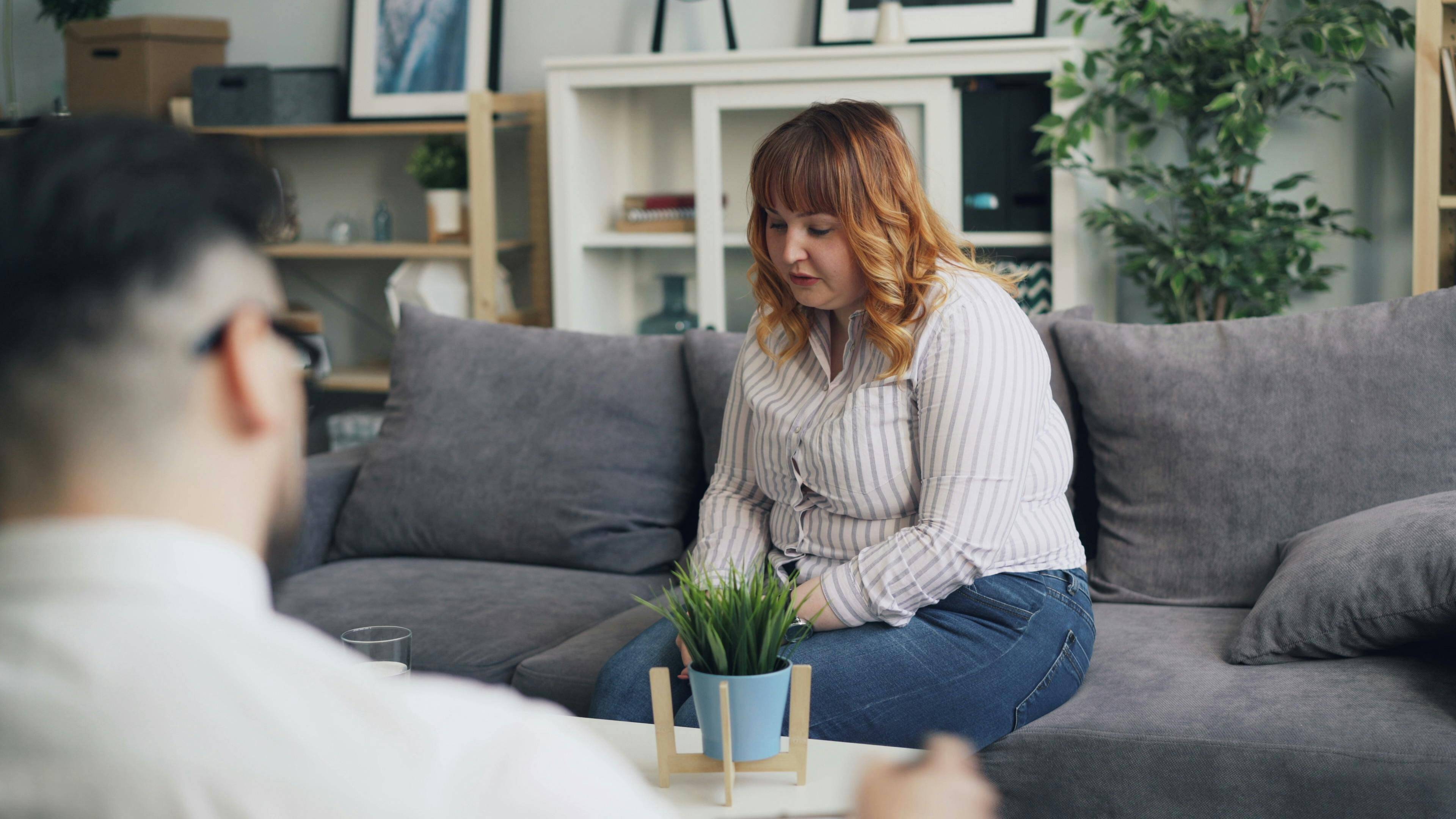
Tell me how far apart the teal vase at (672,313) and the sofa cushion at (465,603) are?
3.75 feet

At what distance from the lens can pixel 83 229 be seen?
0.38 metres

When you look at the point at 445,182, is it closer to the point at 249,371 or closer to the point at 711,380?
the point at 711,380

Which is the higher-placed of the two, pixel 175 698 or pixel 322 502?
pixel 175 698

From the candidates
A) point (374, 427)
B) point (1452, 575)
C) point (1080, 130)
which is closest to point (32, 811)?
point (1452, 575)

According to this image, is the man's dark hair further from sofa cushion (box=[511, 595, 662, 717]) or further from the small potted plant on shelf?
the small potted plant on shelf

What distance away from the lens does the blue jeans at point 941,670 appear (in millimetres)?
1375

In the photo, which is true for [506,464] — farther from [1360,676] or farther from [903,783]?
[903,783]

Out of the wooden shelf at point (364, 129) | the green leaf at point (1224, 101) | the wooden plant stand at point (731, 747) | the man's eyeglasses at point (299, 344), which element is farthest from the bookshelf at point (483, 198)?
the man's eyeglasses at point (299, 344)

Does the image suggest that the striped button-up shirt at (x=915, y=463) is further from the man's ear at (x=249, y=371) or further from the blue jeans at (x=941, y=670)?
the man's ear at (x=249, y=371)

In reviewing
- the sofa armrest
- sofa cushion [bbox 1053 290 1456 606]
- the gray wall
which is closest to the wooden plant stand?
sofa cushion [bbox 1053 290 1456 606]

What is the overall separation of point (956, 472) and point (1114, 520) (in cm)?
55

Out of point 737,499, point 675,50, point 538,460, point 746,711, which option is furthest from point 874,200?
point 675,50

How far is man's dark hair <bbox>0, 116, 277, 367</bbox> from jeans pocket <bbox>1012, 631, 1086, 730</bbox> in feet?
3.93

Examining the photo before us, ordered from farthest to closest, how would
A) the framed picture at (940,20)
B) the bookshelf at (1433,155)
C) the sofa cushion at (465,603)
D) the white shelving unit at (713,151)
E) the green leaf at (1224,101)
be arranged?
the framed picture at (940,20) → the white shelving unit at (713,151) → the green leaf at (1224,101) → the bookshelf at (1433,155) → the sofa cushion at (465,603)
